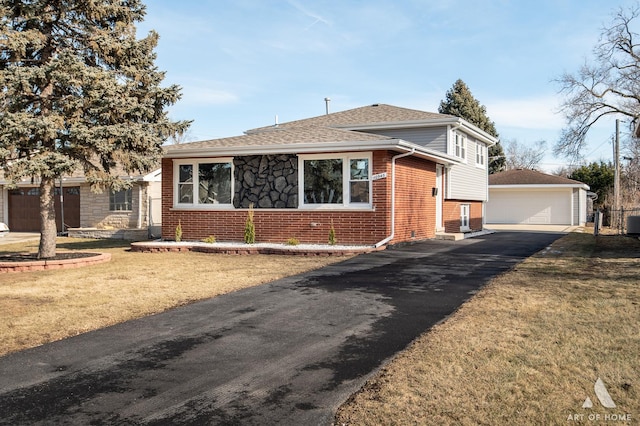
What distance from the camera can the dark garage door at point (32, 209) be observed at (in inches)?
979

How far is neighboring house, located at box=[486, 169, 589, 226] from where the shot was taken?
32.8 meters

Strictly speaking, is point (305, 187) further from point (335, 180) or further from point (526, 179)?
point (526, 179)

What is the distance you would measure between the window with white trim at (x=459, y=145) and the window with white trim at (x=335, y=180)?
7.51 metres

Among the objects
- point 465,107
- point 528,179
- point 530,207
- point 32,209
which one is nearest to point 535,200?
point 530,207

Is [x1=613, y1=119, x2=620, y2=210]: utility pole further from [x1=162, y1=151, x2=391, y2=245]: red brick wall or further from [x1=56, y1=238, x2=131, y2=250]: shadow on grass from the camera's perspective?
[x1=56, y1=238, x2=131, y2=250]: shadow on grass

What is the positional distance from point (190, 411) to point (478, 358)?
250cm

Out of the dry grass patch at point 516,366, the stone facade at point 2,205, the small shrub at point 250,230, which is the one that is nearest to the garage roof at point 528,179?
the small shrub at point 250,230

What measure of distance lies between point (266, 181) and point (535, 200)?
2454 cm

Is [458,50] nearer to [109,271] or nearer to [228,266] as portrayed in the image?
[228,266]

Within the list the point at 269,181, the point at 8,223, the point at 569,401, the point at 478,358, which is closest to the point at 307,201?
the point at 269,181

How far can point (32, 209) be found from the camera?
2655 cm

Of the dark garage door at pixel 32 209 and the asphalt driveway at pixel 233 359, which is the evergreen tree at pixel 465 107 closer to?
the dark garage door at pixel 32 209

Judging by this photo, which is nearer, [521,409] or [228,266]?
[521,409]

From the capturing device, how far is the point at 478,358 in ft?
14.7
